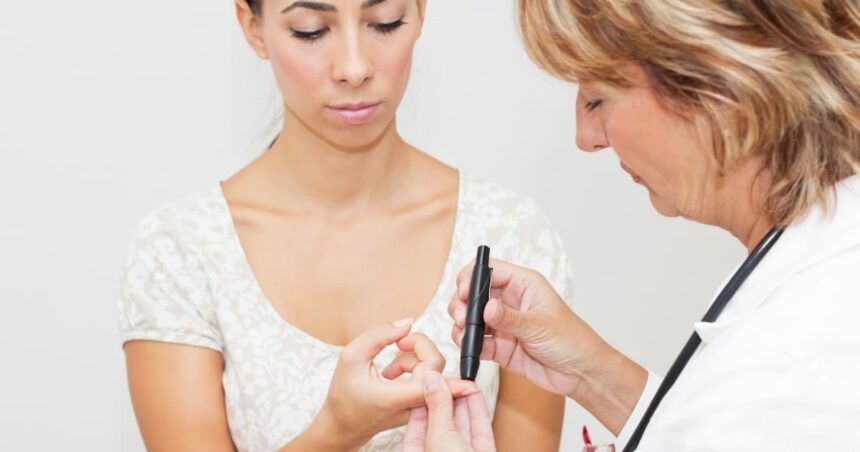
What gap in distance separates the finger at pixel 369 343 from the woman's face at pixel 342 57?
0.98 feet

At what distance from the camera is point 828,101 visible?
3.22ft

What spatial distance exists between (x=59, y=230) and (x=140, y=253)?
520mm

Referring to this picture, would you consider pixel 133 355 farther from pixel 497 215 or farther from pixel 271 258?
pixel 497 215

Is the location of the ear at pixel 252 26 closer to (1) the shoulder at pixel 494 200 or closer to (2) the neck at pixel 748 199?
(1) the shoulder at pixel 494 200

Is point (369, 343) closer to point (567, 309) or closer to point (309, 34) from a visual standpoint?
point (567, 309)

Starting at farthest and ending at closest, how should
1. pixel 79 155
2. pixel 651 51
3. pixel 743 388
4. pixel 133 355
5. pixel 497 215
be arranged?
pixel 79 155, pixel 497 215, pixel 133 355, pixel 651 51, pixel 743 388

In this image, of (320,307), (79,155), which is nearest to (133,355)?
(320,307)

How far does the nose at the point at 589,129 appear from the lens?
1.13 metres

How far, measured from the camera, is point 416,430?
4.00 ft

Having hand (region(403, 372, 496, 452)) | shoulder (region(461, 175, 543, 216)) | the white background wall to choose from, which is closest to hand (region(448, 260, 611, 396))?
hand (region(403, 372, 496, 452))

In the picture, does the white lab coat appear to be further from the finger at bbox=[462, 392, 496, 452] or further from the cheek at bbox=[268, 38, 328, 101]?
the cheek at bbox=[268, 38, 328, 101]

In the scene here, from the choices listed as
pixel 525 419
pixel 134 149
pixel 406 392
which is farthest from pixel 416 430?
pixel 134 149

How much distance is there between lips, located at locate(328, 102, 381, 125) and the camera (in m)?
1.42

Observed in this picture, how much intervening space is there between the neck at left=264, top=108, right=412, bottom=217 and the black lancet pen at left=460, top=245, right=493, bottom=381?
13.4 inches
